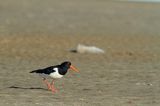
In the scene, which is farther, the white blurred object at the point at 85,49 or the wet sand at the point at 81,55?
the white blurred object at the point at 85,49

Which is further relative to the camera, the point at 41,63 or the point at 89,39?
the point at 89,39

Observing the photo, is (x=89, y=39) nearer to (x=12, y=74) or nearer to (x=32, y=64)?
(x=32, y=64)

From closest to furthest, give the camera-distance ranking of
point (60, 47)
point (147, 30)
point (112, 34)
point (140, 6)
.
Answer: point (60, 47) → point (112, 34) → point (147, 30) → point (140, 6)

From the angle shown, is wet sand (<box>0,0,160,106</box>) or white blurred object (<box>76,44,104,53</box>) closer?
wet sand (<box>0,0,160,106</box>)

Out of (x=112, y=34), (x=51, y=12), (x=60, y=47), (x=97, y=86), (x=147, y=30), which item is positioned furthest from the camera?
(x=51, y=12)

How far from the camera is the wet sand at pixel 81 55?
11.9 metres

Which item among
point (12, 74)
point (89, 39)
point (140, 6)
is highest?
point (12, 74)

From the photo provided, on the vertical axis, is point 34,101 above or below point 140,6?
above

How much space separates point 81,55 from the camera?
19562 mm

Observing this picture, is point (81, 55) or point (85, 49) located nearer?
point (81, 55)

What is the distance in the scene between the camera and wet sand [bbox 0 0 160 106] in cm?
1185

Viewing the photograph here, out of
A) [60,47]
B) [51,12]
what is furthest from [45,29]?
[51,12]

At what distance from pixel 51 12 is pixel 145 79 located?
22844mm

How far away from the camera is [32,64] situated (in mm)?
17188
